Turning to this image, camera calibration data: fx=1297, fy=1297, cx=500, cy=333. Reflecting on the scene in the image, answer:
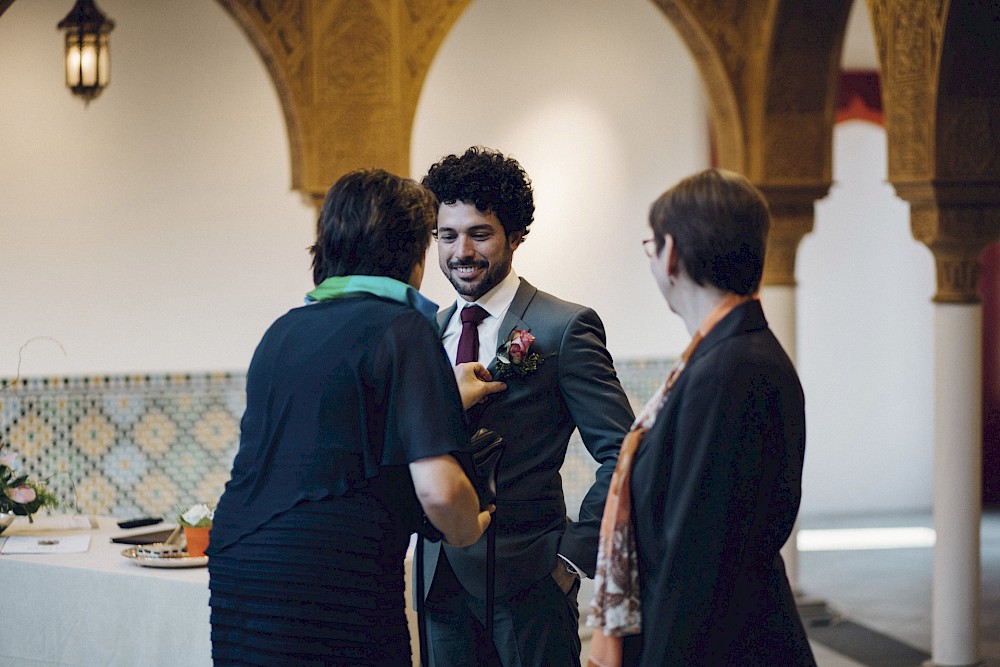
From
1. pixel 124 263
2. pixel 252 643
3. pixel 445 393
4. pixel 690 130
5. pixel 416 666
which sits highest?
pixel 690 130

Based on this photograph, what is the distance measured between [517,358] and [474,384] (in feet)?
0.35

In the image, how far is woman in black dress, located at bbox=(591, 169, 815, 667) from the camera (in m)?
2.01

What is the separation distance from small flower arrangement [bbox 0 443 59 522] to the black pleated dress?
7.03 ft

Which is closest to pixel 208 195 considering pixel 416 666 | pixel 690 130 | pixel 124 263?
pixel 124 263

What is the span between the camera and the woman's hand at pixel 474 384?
8.84 ft

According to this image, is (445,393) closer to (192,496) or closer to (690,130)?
(192,496)

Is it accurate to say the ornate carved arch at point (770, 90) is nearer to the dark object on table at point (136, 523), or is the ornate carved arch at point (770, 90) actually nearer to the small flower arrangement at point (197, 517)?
Answer: the dark object on table at point (136, 523)

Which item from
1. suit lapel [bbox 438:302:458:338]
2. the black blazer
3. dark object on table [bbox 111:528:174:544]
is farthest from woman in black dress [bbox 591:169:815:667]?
dark object on table [bbox 111:528:174:544]

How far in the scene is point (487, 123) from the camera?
8.94 metres

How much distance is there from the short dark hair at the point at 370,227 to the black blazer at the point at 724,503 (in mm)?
573

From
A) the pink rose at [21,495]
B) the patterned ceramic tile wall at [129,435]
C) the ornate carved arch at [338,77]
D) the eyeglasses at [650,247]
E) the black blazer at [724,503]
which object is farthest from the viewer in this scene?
the patterned ceramic tile wall at [129,435]

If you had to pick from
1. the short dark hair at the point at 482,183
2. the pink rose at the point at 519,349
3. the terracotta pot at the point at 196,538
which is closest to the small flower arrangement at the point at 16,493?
the terracotta pot at the point at 196,538

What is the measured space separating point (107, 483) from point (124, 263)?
1433 mm

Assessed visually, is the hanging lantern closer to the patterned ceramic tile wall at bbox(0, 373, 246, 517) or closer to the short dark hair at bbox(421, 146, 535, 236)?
the patterned ceramic tile wall at bbox(0, 373, 246, 517)
